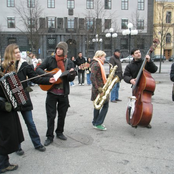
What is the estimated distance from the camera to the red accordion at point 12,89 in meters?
3.00

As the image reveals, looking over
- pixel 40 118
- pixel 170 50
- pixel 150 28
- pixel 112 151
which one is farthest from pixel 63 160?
pixel 170 50

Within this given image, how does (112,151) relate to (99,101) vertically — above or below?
below

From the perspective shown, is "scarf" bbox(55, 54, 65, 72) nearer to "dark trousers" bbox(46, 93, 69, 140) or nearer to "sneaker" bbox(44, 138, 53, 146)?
"dark trousers" bbox(46, 93, 69, 140)

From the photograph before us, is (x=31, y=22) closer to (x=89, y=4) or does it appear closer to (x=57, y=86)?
(x=57, y=86)

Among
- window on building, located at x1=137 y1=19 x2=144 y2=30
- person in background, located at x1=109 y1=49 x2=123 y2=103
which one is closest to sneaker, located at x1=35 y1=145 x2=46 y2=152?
person in background, located at x1=109 y1=49 x2=123 y2=103

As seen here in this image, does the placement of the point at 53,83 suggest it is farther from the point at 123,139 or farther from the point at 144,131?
the point at 144,131

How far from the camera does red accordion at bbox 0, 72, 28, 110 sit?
9.86 feet

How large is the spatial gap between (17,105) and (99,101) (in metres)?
2.16

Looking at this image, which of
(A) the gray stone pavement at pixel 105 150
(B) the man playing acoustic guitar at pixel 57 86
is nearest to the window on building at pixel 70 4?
(A) the gray stone pavement at pixel 105 150

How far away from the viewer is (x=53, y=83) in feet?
13.8

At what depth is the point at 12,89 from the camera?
3.08 metres

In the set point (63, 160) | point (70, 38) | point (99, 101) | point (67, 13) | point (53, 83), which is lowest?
point (63, 160)

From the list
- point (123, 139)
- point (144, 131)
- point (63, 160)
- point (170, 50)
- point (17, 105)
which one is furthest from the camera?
point (170, 50)

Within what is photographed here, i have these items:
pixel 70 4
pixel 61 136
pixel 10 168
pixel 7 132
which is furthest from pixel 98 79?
pixel 70 4
